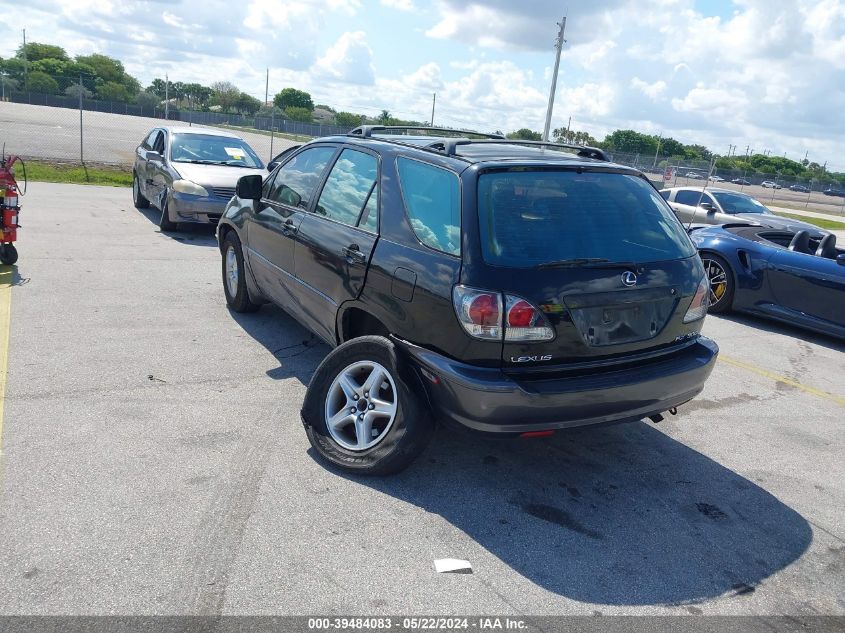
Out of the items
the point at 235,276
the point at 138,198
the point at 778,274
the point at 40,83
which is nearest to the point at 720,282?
the point at 778,274

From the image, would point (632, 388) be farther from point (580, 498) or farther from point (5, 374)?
point (5, 374)

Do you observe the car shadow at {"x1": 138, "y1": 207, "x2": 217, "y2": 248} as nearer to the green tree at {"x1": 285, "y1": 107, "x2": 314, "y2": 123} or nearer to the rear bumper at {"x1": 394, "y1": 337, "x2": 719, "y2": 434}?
Answer: the rear bumper at {"x1": 394, "y1": 337, "x2": 719, "y2": 434}

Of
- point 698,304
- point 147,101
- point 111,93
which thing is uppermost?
point 111,93

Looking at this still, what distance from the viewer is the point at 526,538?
3.21m

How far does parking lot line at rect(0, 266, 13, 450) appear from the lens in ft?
14.1

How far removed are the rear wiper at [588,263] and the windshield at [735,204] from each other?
1123 centimetres

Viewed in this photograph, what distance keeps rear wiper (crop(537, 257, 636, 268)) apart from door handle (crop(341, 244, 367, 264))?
3.62ft

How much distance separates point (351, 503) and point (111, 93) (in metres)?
66.3

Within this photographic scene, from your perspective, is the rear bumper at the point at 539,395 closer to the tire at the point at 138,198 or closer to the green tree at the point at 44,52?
the tire at the point at 138,198

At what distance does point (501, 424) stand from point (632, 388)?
717 mm

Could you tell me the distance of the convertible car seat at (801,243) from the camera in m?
7.62

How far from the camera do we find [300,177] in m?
5.05

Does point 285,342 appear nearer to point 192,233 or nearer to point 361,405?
point 361,405

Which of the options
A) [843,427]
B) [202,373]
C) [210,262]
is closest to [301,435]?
[202,373]
